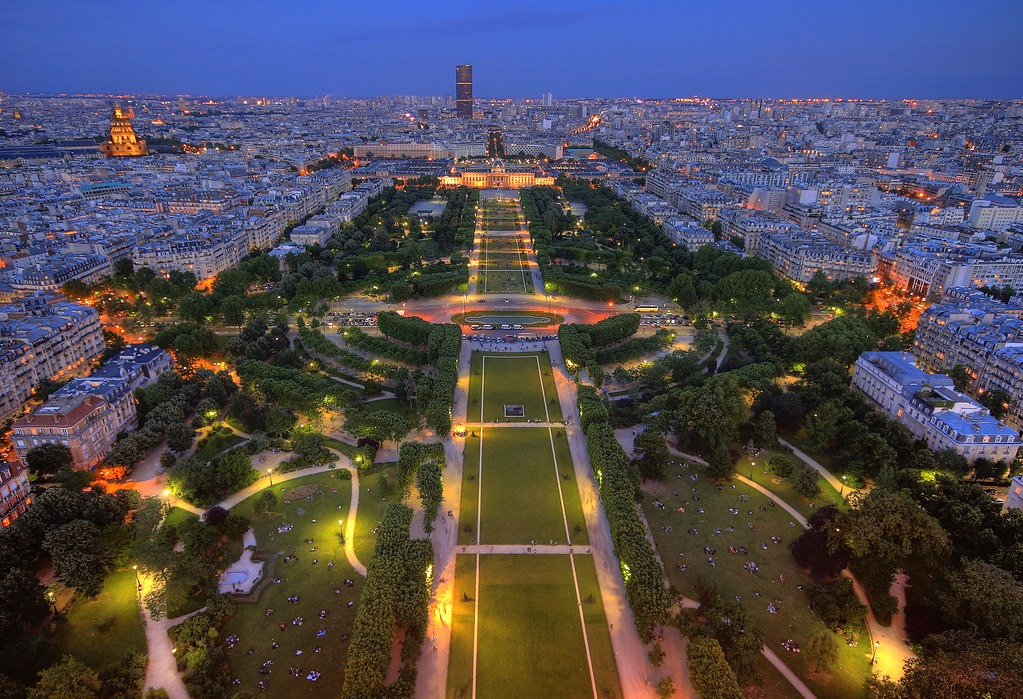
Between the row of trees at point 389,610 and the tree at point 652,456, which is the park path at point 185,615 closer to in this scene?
the row of trees at point 389,610

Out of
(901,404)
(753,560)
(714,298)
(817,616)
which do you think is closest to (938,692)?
(817,616)

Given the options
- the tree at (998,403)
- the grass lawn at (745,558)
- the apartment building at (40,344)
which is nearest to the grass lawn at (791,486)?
the grass lawn at (745,558)

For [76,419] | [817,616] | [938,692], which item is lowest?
[817,616]

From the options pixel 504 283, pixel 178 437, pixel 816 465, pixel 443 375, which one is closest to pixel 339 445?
pixel 443 375

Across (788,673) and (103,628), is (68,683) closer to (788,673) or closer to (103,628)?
(103,628)

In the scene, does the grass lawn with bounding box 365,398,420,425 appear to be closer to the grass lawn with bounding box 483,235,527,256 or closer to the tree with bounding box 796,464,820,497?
the tree with bounding box 796,464,820,497

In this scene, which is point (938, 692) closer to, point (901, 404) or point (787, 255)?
point (901, 404)
